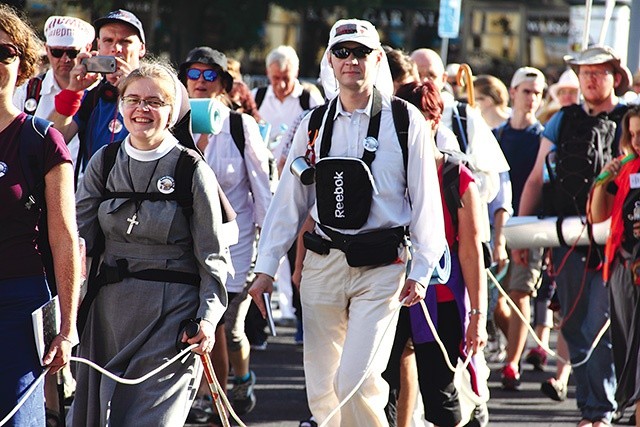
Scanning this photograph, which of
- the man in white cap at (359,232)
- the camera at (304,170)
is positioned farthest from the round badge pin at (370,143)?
the camera at (304,170)

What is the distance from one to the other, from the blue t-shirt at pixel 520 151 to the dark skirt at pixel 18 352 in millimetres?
6083

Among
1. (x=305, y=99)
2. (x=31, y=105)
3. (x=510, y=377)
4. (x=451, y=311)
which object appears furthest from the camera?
(x=305, y=99)

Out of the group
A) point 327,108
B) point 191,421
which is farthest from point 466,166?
point 191,421

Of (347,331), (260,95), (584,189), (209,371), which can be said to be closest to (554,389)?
(584,189)

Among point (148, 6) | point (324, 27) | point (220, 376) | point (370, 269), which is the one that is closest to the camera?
point (370, 269)

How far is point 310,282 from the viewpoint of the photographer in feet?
20.0

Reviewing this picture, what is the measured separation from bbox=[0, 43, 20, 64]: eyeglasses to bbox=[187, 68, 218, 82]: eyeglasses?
323 centimetres

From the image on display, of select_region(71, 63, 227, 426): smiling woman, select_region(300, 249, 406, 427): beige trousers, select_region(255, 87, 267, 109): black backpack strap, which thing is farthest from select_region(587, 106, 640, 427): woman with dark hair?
select_region(255, 87, 267, 109): black backpack strap

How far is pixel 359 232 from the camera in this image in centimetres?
595

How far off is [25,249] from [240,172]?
129 inches

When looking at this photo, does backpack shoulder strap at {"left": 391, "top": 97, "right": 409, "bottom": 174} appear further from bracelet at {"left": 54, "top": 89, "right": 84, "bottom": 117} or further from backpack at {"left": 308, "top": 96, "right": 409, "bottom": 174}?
bracelet at {"left": 54, "top": 89, "right": 84, "bottom": 117}

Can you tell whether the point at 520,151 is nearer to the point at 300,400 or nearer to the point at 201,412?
the point at 300,400

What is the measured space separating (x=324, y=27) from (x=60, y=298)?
104 feet

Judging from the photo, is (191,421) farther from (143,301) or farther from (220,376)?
(143,301)
